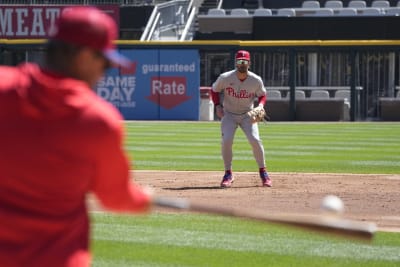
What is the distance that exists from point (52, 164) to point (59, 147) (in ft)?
0.27

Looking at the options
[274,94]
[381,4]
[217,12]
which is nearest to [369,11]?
[381,4]

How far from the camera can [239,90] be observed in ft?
43.8

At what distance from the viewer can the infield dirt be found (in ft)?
35.8

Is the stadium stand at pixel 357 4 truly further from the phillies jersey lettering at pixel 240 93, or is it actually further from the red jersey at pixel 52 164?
the red jersey at pixel 52 164

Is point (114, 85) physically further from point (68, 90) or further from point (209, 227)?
point (68, 90)

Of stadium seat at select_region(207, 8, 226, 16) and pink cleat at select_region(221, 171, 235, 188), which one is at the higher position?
stadium seat at select_region(207, 8, 226, 16)

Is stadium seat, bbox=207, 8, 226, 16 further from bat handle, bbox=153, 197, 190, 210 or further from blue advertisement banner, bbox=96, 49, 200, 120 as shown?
bat handle, bbox=153, 197, 190, 210

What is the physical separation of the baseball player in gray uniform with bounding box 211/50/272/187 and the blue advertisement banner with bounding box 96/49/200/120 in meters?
→ 19.4

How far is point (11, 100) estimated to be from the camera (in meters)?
3.68

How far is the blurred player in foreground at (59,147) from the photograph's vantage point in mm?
3643

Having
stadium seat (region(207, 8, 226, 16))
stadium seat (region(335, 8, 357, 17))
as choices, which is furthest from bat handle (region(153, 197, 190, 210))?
stadium seat (region(207, 8, 226, 16))

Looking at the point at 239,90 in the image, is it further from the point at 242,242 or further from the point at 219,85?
the point at 242,242

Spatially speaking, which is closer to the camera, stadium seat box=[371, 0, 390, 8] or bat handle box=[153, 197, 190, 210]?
bat handle box=[153, 197, 190, 210]

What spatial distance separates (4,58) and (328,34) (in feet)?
42.7
